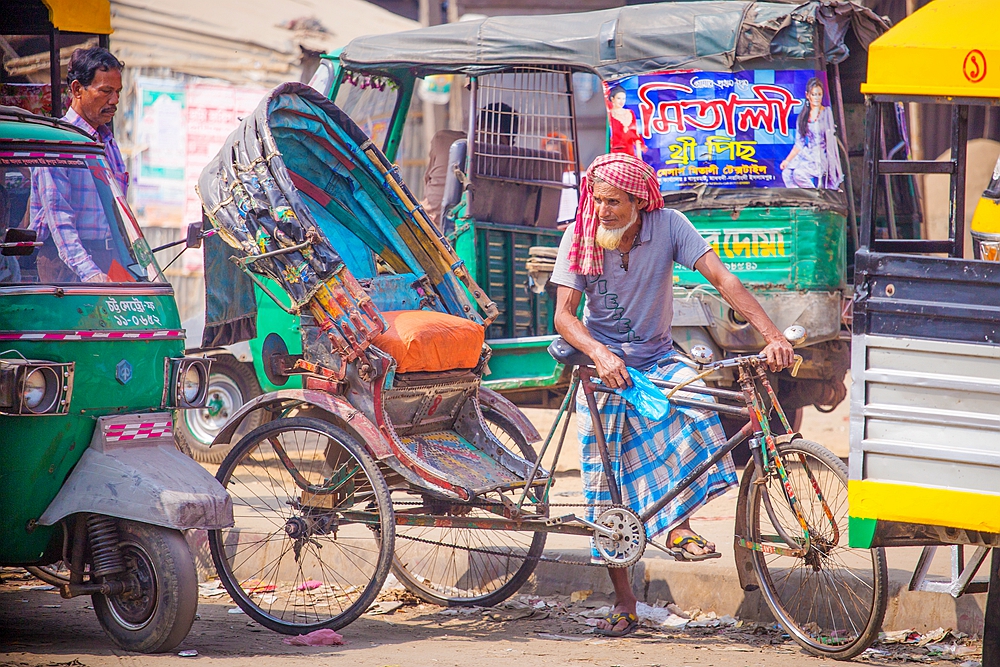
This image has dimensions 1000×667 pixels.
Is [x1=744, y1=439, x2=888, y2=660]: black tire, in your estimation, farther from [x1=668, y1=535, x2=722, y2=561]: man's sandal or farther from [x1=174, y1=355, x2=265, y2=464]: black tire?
[x1=174, y1=355, x2=265, y2=464]: black tire

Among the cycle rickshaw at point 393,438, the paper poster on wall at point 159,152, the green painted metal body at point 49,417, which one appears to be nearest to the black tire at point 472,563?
the cycle rickshaw at point 393,438

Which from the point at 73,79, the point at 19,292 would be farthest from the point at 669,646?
the point at 73,79

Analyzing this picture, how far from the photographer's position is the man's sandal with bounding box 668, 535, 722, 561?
436cm

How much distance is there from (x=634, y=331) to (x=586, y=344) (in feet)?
0.96

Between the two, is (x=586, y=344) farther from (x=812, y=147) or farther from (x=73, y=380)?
(x=812, y=147)

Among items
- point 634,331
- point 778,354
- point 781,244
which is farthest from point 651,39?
point 778,354

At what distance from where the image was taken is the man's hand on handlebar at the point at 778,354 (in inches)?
164

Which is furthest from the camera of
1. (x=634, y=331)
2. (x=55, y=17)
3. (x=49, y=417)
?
(x=55, y=17)

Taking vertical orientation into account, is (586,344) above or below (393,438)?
above

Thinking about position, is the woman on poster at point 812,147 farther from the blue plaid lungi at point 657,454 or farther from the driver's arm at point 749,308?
the blue plaid lungi at point 657,454

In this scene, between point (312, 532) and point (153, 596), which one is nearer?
point (153, 596)

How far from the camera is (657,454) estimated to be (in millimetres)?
4598

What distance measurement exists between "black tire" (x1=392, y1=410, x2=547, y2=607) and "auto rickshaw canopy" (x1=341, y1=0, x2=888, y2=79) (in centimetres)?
272

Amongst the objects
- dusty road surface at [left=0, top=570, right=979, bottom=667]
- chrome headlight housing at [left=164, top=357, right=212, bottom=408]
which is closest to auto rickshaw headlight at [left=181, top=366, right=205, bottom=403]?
chrome headlight housing at [left=164, top=357, right=212, bottom=408]
